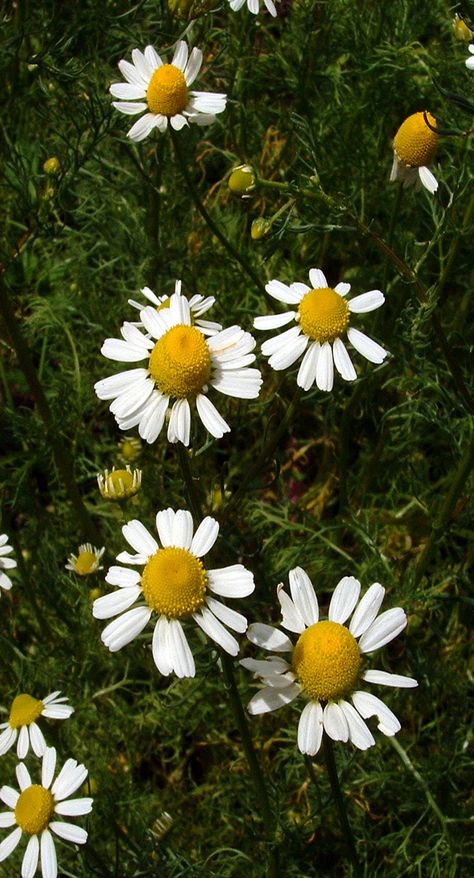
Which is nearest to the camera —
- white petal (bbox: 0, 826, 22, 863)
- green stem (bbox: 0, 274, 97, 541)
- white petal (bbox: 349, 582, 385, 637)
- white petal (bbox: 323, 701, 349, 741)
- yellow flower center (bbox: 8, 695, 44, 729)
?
white petal (bbox: 323, 701, 349, 741)

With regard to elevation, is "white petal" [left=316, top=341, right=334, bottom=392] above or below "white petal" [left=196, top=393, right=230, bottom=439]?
above

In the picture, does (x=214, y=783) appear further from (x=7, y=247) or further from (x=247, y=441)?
(x=7, y=247)

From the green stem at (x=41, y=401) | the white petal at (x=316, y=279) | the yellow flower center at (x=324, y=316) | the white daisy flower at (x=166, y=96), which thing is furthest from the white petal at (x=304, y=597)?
the white daisy flower at (x=166, y=96)

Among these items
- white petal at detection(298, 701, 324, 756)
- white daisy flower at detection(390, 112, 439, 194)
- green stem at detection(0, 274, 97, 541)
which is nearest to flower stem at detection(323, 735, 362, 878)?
white petal at detection(298, 701, 324, 756)

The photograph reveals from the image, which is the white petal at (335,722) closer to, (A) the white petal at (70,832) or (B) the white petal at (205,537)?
(B) the white petal at (205,537)

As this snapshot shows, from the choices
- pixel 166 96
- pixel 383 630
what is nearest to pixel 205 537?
pixel 383 630

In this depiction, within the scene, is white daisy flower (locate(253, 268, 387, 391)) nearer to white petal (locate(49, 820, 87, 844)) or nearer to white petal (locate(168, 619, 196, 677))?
white petal (locate(168, 619, 196, 677))
